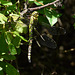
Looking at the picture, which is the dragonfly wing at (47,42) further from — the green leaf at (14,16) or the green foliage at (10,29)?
the green leaf at (14,16)

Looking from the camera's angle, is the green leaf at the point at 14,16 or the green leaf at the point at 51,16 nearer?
the green leaf at the point at 51,16

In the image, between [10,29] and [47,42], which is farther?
[47,42]

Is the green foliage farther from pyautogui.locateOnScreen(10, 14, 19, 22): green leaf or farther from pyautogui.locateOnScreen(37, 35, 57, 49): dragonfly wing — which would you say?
pyautogui.locateOnScreen(37, 35, 57, 49): dragonfly wing

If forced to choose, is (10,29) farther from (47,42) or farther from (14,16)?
(47,42)

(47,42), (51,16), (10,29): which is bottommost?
(47,42)

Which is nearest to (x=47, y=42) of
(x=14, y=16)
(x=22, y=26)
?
(x=22, y=26)

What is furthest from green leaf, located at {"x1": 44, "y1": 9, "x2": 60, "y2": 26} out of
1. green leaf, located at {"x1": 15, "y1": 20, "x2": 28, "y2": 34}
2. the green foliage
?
green leaf, located at {"x1": 15, "y1": 20, "x2": 28, "y2": 34}

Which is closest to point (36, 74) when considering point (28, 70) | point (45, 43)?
point (28, 70)

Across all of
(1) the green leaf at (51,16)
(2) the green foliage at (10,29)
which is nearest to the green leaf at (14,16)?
(2) the green foliage at (10,29)

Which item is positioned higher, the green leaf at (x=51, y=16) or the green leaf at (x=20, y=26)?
the green leaf at (x=51, y=16)

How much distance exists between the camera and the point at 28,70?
266 cm

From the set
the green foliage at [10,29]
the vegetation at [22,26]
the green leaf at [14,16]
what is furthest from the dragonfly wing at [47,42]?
the green leaf at [14,16]

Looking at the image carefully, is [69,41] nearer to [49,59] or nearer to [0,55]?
[49,59]

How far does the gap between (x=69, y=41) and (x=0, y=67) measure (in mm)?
2109
